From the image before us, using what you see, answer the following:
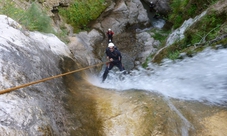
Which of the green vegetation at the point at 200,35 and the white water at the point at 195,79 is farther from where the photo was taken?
the green vegetation at the point at 200,35

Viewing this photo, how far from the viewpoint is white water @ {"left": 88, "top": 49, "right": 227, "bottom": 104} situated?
213 inches

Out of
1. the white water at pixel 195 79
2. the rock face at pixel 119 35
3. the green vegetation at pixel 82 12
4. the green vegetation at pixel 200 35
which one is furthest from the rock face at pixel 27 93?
the green vegetation at pixel 82 12

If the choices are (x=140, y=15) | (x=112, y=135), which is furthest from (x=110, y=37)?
(x=112, y=135)

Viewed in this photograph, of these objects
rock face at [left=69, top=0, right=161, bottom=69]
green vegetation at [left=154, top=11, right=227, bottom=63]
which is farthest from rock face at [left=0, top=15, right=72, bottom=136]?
rock face at [left=69, top=0, right=161, bottom=69]

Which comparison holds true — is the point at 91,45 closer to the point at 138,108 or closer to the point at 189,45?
the point at 189,45

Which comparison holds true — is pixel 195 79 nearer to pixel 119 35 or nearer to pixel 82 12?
pixel 119 35

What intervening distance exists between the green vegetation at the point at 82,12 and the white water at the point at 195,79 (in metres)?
8.76

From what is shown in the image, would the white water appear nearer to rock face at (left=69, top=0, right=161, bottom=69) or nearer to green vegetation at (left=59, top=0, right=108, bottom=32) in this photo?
rock face at (left=69, top=0, right=161, bottom=69)

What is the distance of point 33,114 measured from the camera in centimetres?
359

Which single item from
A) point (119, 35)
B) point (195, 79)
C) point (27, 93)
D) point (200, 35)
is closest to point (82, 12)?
point (119, 35)

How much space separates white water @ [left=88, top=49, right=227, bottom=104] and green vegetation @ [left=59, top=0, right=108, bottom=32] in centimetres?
876

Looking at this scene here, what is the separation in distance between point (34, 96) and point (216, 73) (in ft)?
16.1

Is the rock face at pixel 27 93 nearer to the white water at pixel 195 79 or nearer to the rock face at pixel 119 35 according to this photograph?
the white water at pixel 195 79

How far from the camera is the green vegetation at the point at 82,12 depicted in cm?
1465
